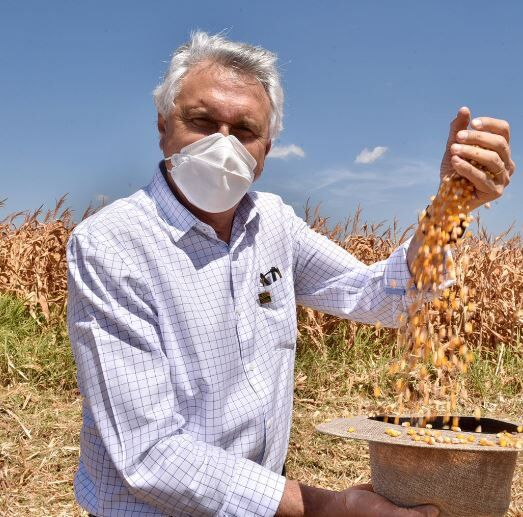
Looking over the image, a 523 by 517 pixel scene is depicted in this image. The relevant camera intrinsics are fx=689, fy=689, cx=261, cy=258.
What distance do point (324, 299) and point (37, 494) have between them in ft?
6.92

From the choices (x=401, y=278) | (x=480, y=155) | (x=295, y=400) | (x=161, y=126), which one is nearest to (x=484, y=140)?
(x=480, y=155)

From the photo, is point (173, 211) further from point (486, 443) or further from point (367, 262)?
point (367, 262)

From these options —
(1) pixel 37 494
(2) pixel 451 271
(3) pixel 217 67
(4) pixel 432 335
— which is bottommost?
(1) pixel 37 494

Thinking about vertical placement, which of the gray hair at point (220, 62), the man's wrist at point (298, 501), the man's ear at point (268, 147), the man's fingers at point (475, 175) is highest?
the gray hair at point (220, 62)

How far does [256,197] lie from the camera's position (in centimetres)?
253

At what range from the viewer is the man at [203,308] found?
185cm

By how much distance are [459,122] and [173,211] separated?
3.06ft

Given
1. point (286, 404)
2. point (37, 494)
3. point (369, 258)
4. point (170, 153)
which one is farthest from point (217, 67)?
point (369, 258)

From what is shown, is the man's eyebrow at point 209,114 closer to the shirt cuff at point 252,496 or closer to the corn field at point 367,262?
the shirt cuff at point 252,496

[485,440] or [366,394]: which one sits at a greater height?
[485,440]

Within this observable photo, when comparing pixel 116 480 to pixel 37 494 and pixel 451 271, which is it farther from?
pixel 37 494

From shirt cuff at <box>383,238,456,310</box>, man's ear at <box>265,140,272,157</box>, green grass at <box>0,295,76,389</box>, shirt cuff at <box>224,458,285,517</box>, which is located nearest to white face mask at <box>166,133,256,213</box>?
man's ear at <box>265,140,272,157</box>

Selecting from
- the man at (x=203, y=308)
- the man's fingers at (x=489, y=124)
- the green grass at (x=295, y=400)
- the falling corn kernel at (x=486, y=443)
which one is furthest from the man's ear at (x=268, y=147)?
the green grass at (x=295, y=400)

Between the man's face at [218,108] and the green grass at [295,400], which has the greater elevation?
the man's face at [218,108]
